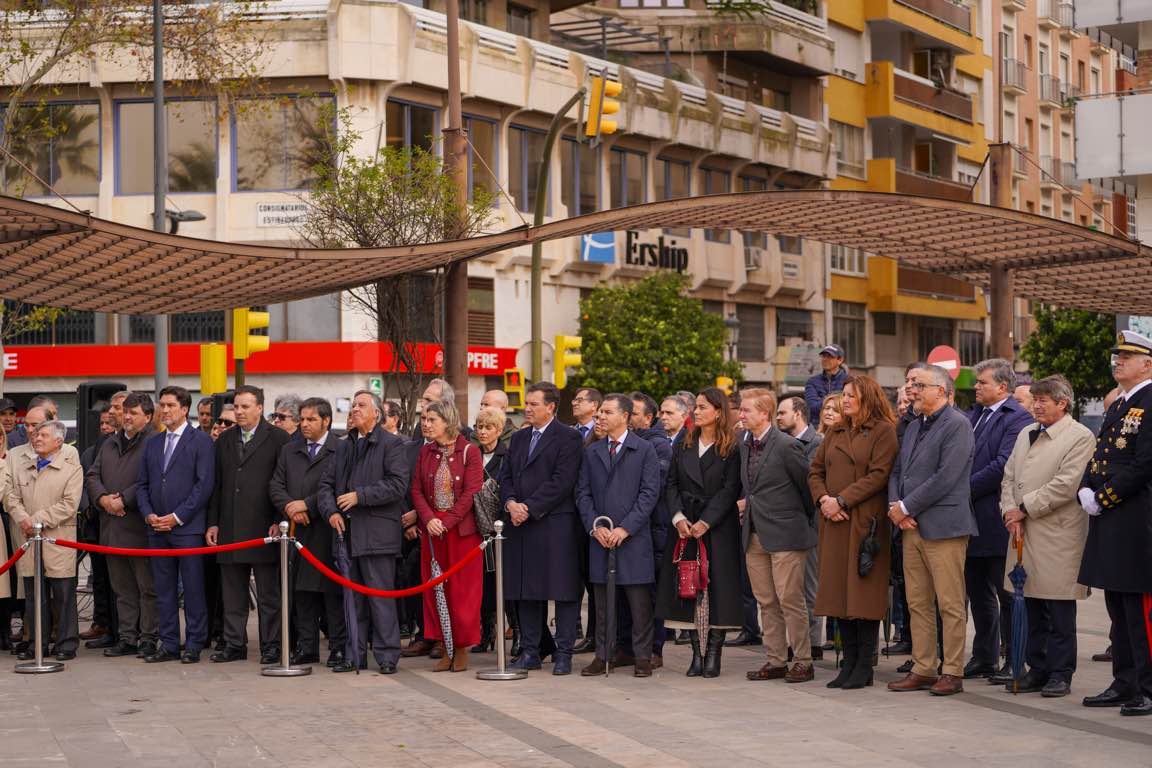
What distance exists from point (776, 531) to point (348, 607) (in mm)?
3140

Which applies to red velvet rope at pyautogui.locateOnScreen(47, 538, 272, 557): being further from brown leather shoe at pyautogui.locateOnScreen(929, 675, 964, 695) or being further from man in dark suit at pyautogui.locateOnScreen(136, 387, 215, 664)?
brown leather shoe at pyautogui.locateOnScreen(929, 675, 964, 695)

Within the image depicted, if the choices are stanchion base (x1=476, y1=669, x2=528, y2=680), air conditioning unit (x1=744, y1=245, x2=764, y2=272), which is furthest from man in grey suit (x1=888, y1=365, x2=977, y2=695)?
air conditioning unit (x1=744, y1=245, x2=764, y2=272)

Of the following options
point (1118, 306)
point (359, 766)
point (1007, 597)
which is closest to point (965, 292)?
point (1118, 306)

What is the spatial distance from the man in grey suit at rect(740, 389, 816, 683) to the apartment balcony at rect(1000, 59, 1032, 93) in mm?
58411

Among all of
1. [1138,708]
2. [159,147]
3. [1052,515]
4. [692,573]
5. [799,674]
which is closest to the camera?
[1138,708]

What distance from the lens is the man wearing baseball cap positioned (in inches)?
637

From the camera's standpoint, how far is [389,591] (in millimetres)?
12492

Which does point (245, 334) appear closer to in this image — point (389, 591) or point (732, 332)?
point (389, 591)

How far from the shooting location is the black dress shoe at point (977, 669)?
1206 centimetres

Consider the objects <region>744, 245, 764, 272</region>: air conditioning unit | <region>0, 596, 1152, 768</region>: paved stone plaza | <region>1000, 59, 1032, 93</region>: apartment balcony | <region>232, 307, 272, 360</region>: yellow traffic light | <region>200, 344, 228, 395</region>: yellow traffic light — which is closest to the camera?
<region>0, 596, 1152, 768</region>: paved stone plaza

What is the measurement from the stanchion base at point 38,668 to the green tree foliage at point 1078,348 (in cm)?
3643

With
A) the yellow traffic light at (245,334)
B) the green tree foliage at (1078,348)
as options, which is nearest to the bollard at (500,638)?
the yellow traffic light at (245,334)

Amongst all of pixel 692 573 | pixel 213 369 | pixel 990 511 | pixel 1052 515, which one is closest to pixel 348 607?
pixel 692 573

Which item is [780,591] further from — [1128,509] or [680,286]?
[680,286]
